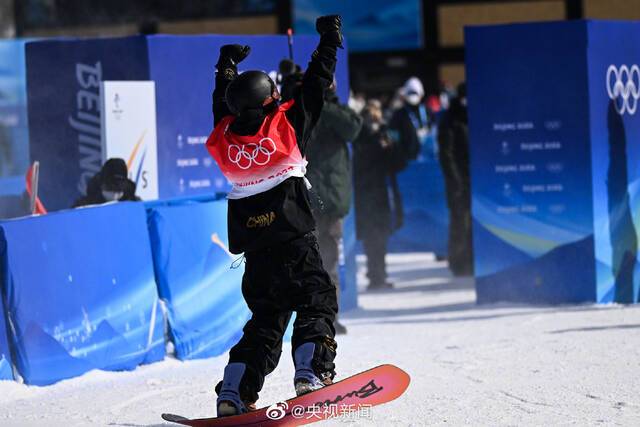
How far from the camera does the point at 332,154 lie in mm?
9766

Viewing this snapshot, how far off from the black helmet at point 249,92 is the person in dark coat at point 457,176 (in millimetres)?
7347

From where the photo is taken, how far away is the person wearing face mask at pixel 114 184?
367 inches

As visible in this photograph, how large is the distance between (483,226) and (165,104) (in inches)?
112

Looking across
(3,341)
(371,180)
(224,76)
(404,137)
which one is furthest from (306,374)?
(404,137)

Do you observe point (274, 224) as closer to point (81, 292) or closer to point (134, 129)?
point (81, 292)

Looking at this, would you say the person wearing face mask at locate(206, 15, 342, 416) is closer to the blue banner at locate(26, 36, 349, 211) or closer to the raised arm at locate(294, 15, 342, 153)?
the raised arm at locate(294, 15, 342, 153)

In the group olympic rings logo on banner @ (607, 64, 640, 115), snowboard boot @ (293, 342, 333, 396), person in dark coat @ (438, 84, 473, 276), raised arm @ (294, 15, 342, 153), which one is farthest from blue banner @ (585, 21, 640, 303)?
snowboard boot @ (293, 342, 333, 396)

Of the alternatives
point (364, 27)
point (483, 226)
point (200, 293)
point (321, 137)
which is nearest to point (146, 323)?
point (200, 293)

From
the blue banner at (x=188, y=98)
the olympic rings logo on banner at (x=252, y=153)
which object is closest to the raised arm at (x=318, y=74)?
the olympic rings logo on banner at (x=252, y=153)

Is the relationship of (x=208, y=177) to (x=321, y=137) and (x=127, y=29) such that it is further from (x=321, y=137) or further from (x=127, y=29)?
(x=127, y=29)

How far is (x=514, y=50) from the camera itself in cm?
1047

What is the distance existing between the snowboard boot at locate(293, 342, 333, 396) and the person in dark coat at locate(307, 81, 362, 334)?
3699 millimetres

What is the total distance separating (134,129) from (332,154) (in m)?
1.52

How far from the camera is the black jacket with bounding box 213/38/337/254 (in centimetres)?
589
